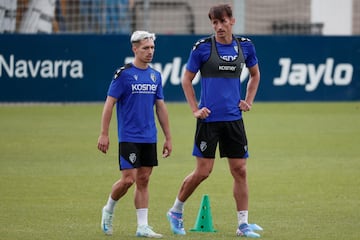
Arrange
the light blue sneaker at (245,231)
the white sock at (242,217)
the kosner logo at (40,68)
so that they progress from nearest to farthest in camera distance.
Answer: the light blue sneaker at (245,231) → the white sock at (242,217) → the kosner logo at (40,68)

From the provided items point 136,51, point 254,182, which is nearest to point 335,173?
Result: point 254,182

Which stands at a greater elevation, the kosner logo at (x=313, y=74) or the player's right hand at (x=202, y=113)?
the player's right hand at (x=202, y=113)

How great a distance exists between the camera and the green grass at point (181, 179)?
10055 mm

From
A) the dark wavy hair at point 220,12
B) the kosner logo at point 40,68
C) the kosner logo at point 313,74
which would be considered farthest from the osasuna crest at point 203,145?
the kosner logo at point 313,74

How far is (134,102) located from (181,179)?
459 cm

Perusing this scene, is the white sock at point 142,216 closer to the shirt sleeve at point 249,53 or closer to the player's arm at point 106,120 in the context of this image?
the player's arm at point 106,120

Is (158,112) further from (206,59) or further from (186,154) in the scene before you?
(186,154)

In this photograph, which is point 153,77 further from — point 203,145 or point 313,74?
point 313,74

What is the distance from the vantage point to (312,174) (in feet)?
47.0

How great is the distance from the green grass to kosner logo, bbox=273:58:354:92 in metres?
2.75

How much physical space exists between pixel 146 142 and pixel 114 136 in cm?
987

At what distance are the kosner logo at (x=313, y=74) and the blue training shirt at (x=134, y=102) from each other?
17041 mm

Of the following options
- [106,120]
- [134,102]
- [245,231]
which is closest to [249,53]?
[134,102]

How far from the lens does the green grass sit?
33.0 feet
